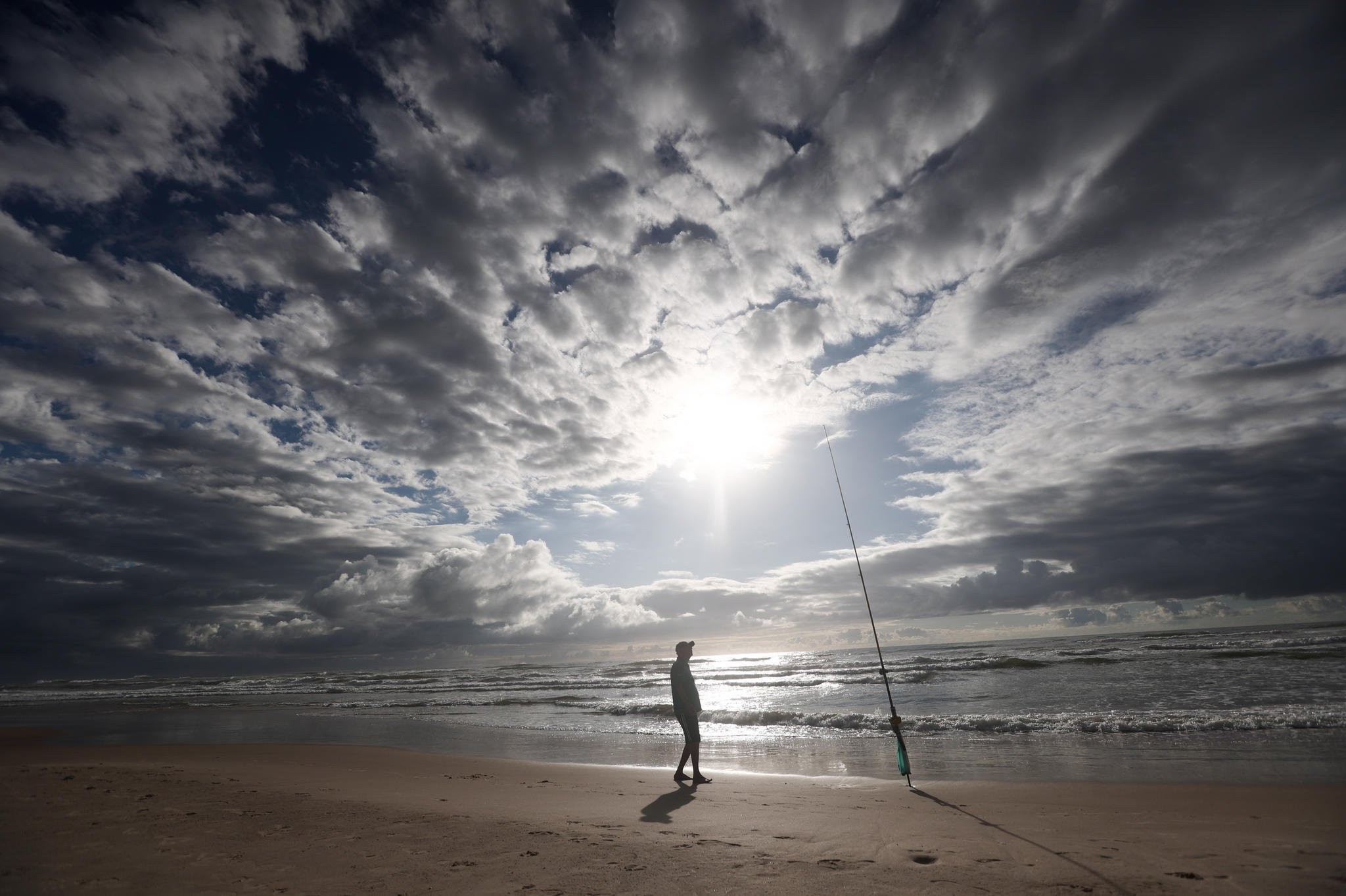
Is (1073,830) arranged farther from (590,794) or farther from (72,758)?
(72,758)

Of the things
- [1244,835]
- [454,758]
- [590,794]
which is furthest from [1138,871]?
[454,758]

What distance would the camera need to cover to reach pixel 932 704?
19.5 meters

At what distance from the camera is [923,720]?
1519 cm

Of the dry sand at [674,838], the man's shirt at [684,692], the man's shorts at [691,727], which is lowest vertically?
the dry sand at [674,838]

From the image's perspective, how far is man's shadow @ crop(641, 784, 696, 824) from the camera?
23.6 ft

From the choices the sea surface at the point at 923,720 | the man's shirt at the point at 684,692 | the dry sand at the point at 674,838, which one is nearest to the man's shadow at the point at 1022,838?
the dry sand at the point at 674,838

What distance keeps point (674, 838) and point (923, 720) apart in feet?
38.2

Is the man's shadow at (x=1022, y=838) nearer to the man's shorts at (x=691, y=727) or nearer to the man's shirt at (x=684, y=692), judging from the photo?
the man's shorts at (x=691, y=727)

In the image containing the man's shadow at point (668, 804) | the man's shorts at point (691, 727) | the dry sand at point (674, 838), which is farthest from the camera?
the man's shorts at point (691, 727)

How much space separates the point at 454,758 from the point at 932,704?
1501 cm

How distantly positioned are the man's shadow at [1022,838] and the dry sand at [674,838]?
0.03 m

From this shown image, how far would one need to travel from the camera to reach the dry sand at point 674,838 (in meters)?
4.66

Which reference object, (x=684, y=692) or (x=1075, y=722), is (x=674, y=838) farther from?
(x=1075, y=722)

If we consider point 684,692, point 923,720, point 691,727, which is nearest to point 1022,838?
point 691,727
